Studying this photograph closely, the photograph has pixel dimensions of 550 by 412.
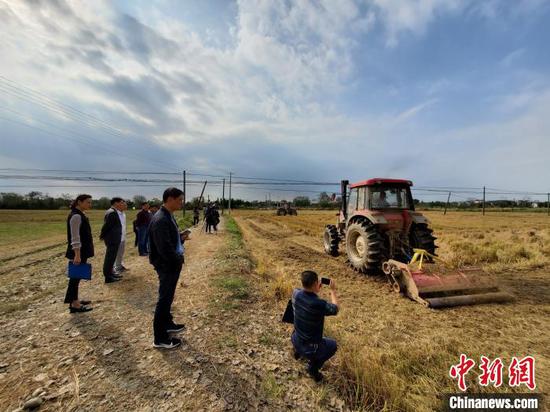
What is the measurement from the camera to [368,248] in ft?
22.6

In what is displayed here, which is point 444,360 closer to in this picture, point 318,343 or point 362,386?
point 362,386

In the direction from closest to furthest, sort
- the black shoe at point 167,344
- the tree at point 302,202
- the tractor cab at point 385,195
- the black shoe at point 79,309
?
the black shoe at point 167,344 < the black shoe at point 79,309 < the tractor cab at point 385,195 < the tree at point 302,202

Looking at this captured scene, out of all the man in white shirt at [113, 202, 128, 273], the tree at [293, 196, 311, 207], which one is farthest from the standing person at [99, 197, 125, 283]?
the tree at [293, 196, 311, 207]

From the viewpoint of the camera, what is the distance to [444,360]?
325cm

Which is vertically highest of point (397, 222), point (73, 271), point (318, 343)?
point (397, 222)

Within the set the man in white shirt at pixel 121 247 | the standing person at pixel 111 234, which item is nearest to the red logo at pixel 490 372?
the standing person at pixel 111 234

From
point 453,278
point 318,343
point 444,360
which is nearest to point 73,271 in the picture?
point 318,343

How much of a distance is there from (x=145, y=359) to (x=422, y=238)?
6504 millimetres

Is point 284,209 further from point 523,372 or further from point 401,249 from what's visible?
point 523,372

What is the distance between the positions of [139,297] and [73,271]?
1.29m

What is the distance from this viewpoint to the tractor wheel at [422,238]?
715 cm

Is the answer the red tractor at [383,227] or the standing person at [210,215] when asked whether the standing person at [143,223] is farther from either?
the standing person at [210,215]

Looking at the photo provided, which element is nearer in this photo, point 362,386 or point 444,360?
point 362,386
